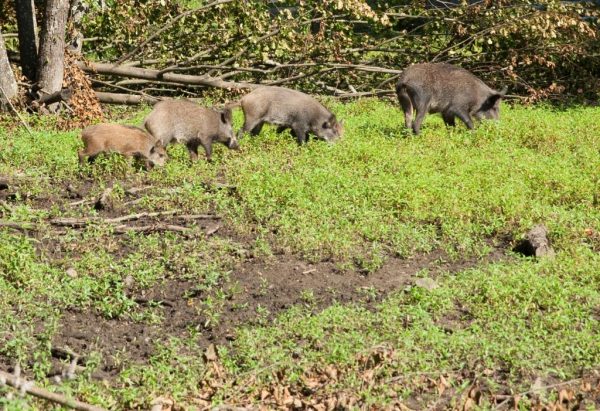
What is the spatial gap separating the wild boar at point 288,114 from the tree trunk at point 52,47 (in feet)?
8.53

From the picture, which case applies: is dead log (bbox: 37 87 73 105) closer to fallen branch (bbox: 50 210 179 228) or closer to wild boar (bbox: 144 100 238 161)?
wild boar (bbox: 144 100 238 161)

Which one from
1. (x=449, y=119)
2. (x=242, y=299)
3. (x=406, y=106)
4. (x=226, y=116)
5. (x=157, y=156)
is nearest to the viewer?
(x=242, y=299)

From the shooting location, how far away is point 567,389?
17.9 feet

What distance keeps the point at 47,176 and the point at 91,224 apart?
166 centimetres

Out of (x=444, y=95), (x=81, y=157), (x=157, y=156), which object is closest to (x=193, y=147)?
(x=157, y=156)

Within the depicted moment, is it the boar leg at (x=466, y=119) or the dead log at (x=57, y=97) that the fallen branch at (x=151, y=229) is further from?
the boar leg at (x=466, y=119)

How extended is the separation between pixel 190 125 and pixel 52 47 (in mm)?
3006

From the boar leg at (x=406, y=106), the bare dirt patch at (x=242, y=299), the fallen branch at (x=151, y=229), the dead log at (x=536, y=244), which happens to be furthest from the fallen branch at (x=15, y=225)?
the boar leg at (x=406, y=106)

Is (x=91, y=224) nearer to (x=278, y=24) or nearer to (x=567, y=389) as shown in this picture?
(x=567, y=389)

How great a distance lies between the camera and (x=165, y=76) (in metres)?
14.1

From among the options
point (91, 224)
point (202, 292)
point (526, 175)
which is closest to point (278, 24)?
point (526, 175)

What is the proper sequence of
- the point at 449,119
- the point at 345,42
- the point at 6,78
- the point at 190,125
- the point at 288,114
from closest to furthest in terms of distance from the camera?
the point at 190,125 < the point at 288,114 < the point at 6,78 < the point at 449,119 < the point at 345,42

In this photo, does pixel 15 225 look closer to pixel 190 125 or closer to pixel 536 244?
pixel 190 125

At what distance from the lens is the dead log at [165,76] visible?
13.8 meters
